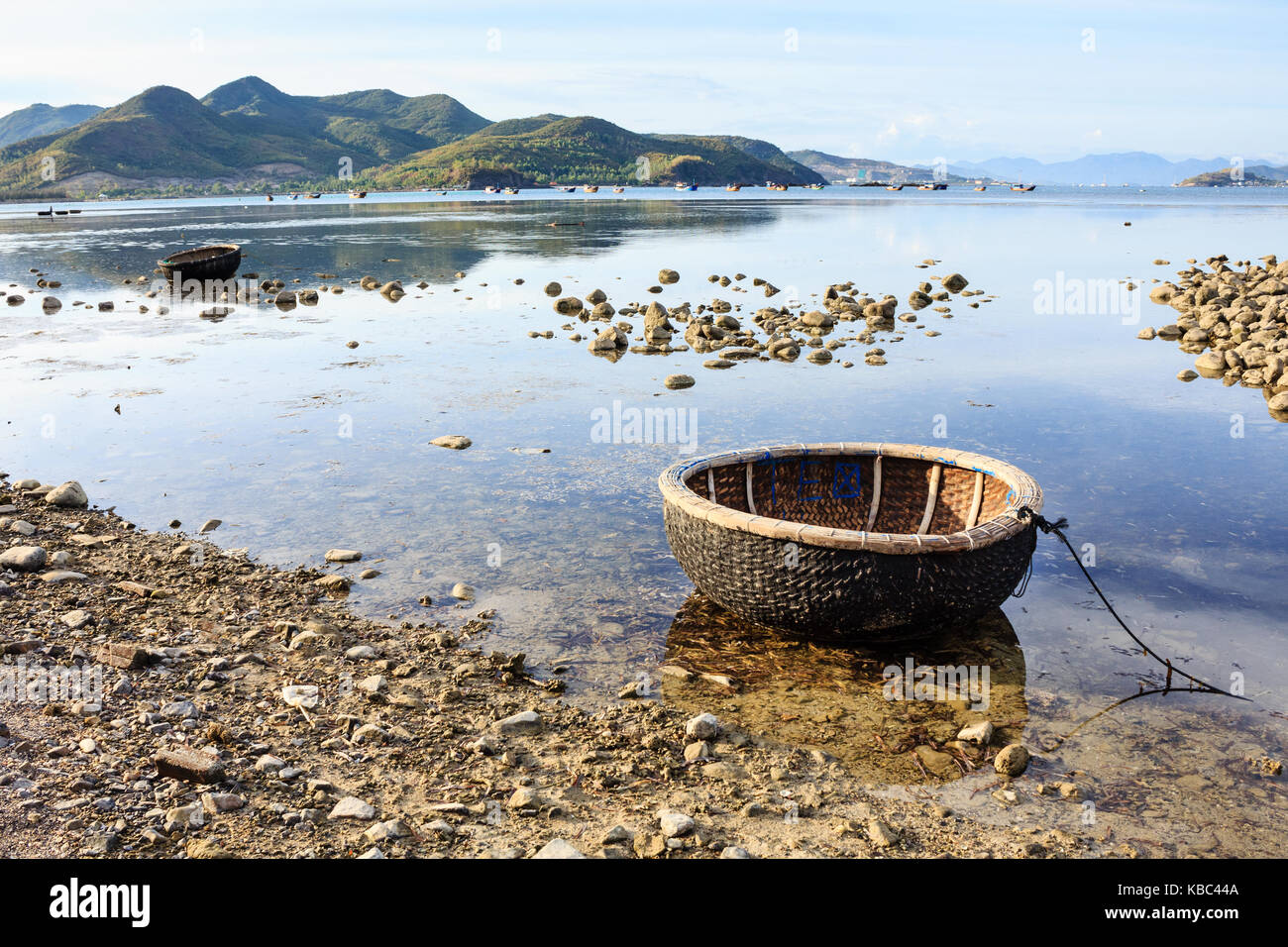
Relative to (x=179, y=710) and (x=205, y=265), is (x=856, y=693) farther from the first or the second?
(x=205, y=265)

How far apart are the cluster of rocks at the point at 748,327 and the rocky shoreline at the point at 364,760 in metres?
11.3

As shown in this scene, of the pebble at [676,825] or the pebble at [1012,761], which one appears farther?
the pebble at [1012,761]

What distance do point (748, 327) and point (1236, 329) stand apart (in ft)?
37.5

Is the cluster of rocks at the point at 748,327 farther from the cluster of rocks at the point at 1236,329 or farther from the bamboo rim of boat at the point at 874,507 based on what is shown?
the bamboo rim of boat at the point at 874,507

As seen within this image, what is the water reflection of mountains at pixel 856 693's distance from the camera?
5.99 metres

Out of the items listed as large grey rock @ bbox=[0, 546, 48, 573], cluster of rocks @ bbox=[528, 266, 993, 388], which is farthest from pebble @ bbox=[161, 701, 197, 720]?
cluster of rocks @ bbox=[528, 266, 993, 388]

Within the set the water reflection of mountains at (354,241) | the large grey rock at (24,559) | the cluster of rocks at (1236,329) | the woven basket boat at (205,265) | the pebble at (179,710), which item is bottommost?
the pebble at (179,710)

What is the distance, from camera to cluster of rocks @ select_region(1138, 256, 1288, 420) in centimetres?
1759

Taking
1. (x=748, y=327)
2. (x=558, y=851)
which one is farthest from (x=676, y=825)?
(x=748, y=327)

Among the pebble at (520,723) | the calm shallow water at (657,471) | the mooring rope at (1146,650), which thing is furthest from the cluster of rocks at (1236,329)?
the pebble at (520,723)

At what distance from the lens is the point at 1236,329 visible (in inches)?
835

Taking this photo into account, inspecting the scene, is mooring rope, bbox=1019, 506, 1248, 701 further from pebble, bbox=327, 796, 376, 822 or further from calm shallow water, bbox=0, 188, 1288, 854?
pebble, bbox=327, 796, 376, 822

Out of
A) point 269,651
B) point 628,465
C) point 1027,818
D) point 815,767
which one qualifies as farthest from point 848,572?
point 628,465

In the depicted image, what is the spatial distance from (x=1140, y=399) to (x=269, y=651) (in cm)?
1540
